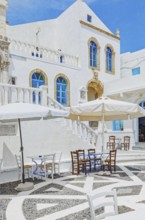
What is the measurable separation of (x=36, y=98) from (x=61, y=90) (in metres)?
6.64

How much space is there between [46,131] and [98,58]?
10.9 m

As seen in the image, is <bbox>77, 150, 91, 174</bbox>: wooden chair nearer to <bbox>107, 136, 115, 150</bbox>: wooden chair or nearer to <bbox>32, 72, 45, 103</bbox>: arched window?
<bbox>107, 136, 115, 150</bbox>: wooden chair

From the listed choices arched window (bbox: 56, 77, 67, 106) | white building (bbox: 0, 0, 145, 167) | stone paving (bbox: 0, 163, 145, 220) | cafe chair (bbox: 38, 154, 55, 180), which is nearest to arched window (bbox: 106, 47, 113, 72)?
white building (bbox: 0, 0, 145, 167)

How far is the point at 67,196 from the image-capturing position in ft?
18.5

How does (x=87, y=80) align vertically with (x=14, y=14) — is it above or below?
below

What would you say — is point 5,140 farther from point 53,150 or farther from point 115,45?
point 115,45

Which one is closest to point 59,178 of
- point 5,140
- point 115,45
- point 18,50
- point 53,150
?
point 53,150

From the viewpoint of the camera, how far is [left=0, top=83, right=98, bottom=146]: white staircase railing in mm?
8312

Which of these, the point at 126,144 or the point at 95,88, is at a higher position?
the point at 95,88

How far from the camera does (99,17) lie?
750 inches

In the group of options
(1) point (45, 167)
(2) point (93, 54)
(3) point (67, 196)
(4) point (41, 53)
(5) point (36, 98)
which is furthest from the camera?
(2) point (93, 54)

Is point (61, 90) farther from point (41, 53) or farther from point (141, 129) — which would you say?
point (141, 129)

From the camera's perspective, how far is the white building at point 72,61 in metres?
13.4

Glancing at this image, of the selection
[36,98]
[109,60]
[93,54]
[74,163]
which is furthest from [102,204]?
[109,60]
